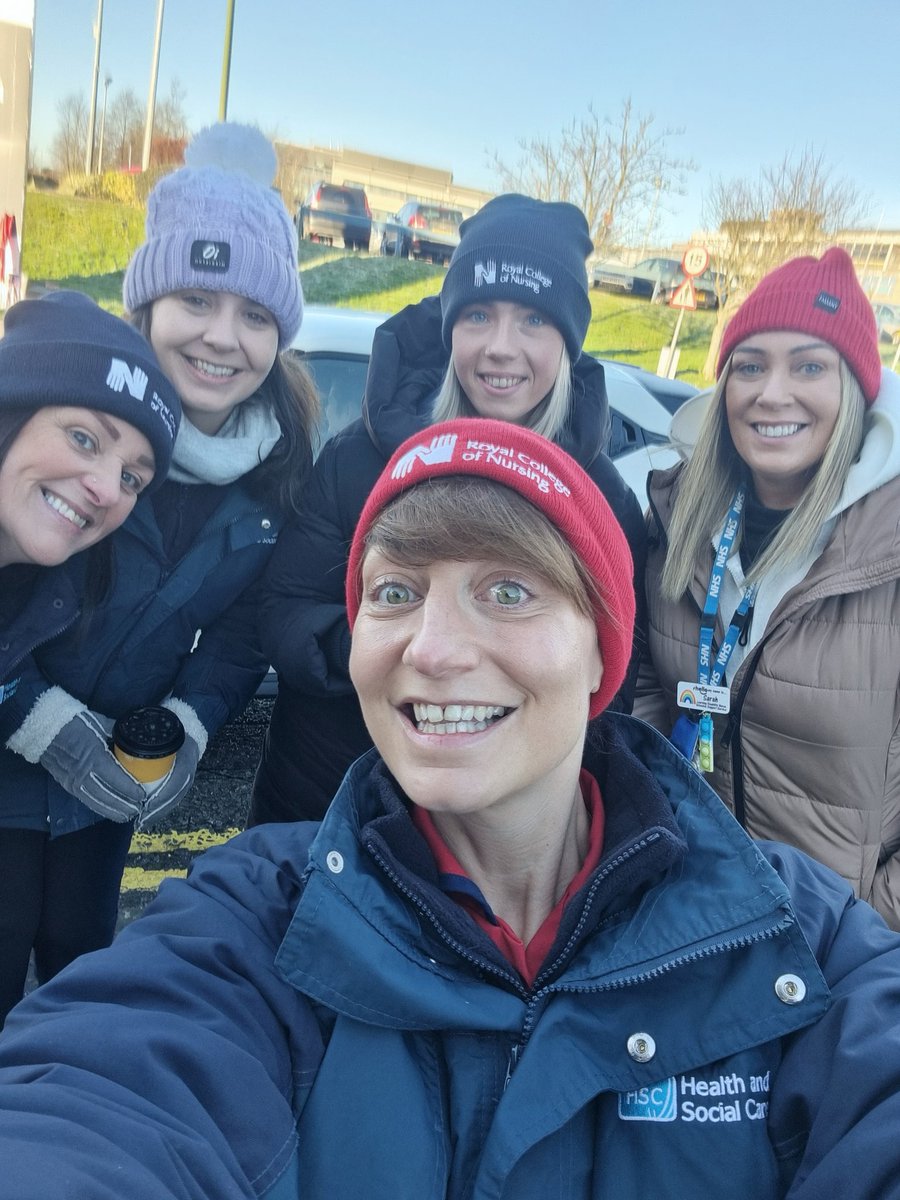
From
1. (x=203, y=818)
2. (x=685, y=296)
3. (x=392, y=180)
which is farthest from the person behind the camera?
(x=392, y=180)

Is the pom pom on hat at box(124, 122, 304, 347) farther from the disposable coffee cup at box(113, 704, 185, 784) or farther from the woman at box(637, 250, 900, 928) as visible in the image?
the woman at box(637, 250, 900, 928)

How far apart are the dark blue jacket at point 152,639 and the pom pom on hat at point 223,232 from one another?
57 cm

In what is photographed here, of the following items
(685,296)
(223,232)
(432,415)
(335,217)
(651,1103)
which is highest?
(335,217)

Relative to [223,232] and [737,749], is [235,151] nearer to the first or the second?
[223,232]

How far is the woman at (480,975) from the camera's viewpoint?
42.3 inches

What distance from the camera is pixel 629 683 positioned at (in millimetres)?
2340

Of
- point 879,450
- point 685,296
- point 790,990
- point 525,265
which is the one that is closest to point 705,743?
point 879,450

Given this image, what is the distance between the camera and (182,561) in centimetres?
223

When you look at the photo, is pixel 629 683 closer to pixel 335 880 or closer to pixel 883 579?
pixel 883 579

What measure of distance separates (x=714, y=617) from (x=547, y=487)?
3.44ft

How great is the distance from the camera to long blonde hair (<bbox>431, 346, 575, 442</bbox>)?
254 centimetres

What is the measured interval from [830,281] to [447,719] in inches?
70.3

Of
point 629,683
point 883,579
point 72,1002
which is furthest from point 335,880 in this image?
point 883,579

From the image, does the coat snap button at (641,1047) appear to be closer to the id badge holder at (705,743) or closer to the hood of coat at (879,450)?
the id badge holder at (705,743)
